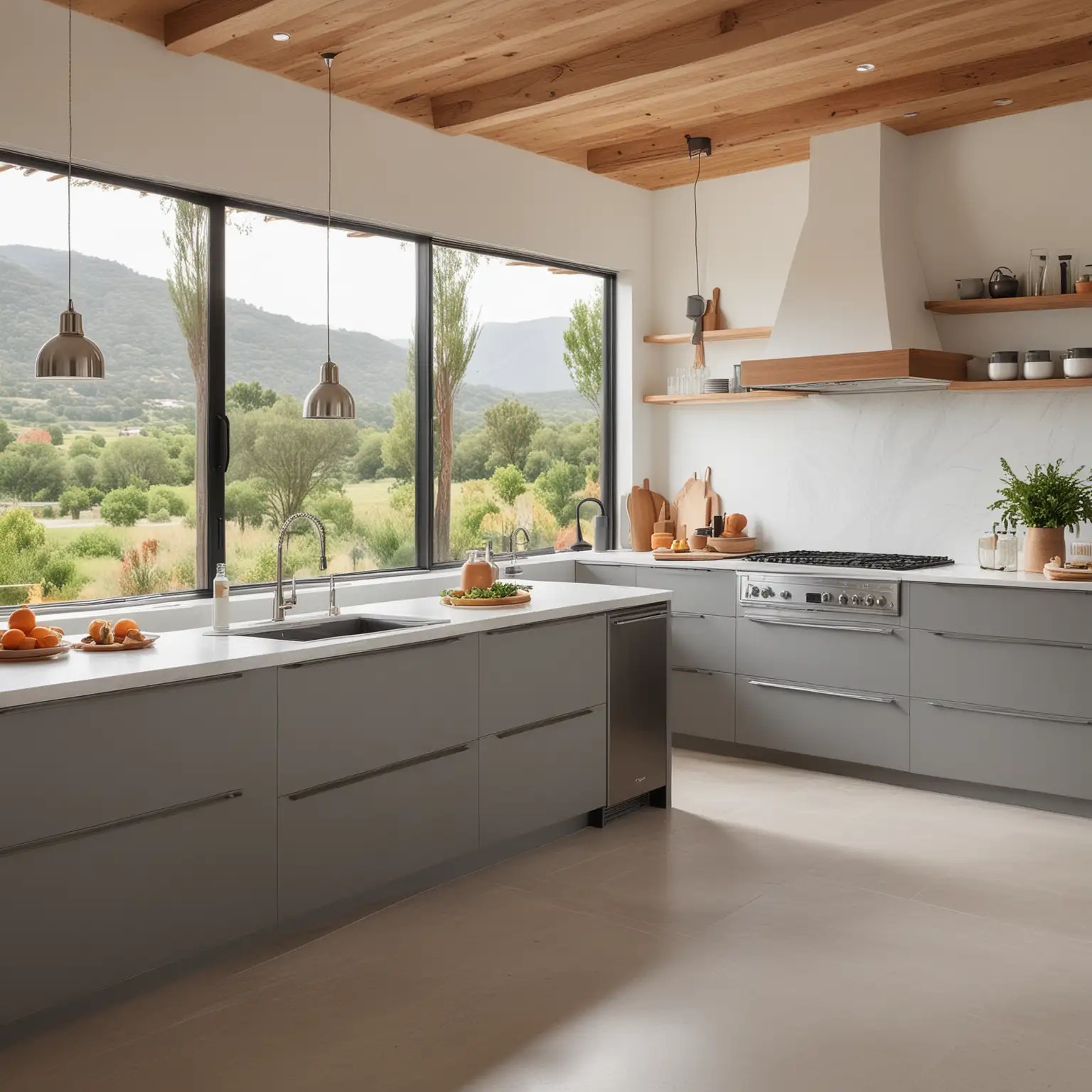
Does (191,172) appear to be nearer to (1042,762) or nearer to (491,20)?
(491,20)

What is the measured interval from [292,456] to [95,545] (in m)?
0.96

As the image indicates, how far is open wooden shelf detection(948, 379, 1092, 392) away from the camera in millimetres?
4930

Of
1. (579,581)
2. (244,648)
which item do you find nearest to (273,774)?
(244,648)

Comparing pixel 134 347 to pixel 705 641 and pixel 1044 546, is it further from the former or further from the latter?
pixel 1044 546

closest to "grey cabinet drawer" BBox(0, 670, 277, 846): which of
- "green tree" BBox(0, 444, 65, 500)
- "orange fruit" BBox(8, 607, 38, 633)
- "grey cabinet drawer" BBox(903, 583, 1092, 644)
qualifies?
"orange fruit" BBox(8, 607, 38, 633)

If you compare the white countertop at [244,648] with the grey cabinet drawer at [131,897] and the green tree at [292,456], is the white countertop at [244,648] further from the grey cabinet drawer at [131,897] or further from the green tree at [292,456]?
the green tree at [292,456]

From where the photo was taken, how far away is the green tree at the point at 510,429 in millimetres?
5887

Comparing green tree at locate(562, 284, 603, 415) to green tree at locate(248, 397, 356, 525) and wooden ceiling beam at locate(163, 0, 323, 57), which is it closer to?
green tree at locate(248, 397, 356, 525)

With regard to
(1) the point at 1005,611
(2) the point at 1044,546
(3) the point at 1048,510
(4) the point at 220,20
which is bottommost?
(1) the point at 1005,611

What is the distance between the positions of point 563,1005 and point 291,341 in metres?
3.01

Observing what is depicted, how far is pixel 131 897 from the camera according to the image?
2.83 meters

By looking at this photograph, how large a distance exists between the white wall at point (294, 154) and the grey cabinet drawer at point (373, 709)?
204 centimetres

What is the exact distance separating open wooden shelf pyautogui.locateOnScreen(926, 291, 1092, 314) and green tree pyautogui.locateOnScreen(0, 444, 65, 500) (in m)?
3.80

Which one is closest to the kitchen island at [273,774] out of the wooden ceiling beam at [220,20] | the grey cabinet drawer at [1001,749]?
the grey cabinet drawer at [1001,749]
